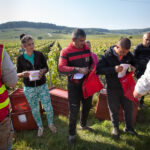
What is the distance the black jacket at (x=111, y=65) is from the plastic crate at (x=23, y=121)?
1.98 meters

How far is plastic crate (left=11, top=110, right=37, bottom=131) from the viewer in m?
3.12

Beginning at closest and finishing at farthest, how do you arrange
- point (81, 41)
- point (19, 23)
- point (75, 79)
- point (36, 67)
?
point (81, 41)
point (75, 79)
point (36, 67)
point (19, 23)

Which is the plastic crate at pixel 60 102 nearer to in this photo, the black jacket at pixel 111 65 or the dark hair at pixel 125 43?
the black jacket at pixel 111 65

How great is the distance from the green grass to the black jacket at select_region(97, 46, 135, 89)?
45.5 inches

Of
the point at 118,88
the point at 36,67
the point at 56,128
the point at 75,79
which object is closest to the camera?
the point at 75,79

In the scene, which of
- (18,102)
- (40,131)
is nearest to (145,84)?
(40,131)

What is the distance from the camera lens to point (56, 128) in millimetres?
3318

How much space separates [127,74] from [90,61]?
30.0 inches

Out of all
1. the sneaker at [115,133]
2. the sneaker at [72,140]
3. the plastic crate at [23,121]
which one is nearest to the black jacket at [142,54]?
the sneaker at [115,133]

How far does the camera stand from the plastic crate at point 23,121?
10.2ft

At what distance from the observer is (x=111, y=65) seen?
8.20 ft

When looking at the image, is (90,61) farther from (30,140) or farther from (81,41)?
(30,140)

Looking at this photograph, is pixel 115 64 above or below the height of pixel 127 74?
above

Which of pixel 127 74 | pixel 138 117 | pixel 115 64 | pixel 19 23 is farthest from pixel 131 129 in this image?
pixel 19 23
